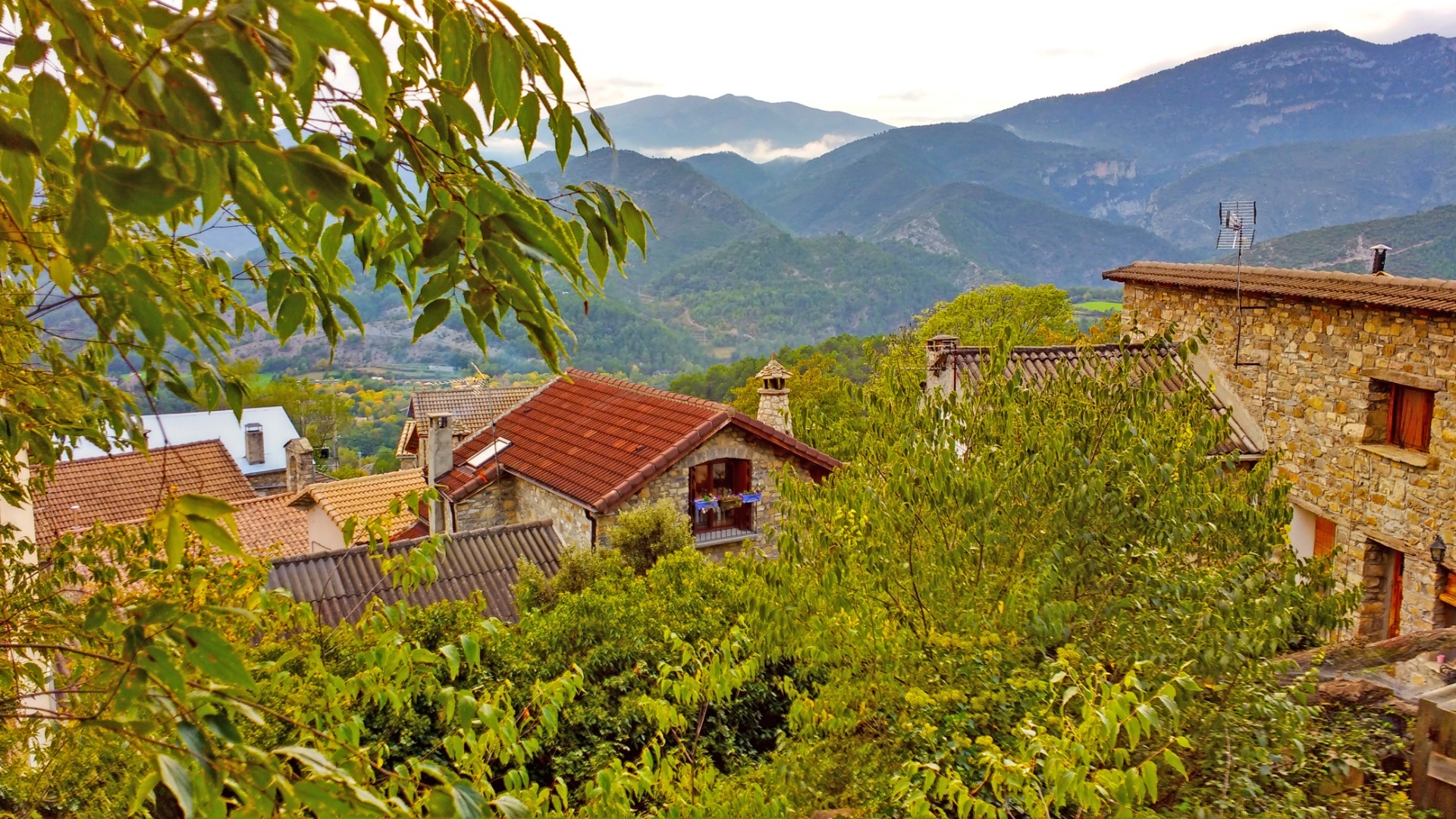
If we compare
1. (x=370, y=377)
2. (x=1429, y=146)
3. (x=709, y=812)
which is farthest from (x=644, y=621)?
(x=1429, y=146)

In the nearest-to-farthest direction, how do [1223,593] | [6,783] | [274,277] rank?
1. [274,277]
2. [6,783]
3. [1223,593]

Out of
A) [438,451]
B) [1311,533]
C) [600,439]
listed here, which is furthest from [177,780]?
[438,451]

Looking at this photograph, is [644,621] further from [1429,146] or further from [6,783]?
[1429,146]

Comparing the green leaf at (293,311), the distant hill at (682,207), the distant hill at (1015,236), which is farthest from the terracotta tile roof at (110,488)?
the distant hill at (1015,236)

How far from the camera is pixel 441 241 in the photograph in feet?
4.14

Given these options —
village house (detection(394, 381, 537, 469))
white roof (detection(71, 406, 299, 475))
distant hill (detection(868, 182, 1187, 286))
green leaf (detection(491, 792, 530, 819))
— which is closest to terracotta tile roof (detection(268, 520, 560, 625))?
green leaf (detection(491, 792, 530, 819))

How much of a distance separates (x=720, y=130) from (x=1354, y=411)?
18855cm

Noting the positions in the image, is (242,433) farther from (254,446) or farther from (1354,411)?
(1354,411)

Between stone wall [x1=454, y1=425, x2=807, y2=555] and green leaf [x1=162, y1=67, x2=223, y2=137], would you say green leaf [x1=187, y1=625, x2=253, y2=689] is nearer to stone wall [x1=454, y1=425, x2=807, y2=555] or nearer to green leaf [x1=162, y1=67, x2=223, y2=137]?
green leaf [x1=162, y1=67, x2=223, y2=137]

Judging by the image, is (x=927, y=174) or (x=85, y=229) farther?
(x=927, y=174)

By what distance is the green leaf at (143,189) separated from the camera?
3.14 feet

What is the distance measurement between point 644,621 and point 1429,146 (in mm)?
98828

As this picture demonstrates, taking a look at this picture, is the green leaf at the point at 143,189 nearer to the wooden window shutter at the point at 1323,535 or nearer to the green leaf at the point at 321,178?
the green leaf at the point at 321,178

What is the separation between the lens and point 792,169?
149000 mm
